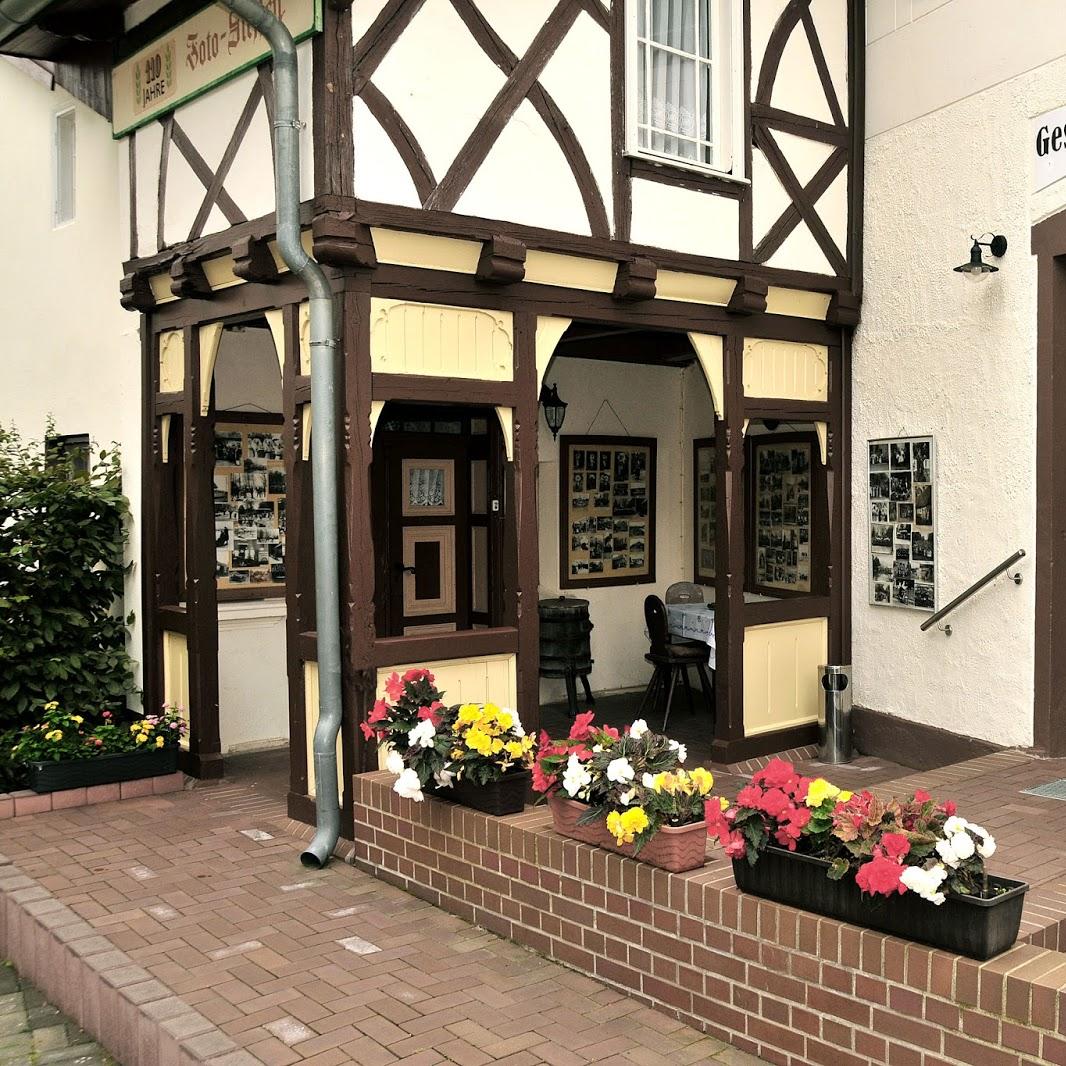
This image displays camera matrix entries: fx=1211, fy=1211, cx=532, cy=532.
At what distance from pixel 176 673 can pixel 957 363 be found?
547 cm

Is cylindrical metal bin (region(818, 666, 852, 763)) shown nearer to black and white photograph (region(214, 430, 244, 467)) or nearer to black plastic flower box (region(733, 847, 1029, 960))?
black and white photograph (region(214, 430, 244, 467))

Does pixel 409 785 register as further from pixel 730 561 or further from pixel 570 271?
pixel 730 561

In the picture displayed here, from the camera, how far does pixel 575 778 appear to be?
4473 mm

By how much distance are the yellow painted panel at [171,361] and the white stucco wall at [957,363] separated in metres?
4.60

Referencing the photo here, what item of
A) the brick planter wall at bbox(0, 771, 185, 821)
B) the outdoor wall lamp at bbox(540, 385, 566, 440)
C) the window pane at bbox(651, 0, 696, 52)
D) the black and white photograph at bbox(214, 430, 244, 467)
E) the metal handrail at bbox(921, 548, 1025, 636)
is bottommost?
the brick planter wall at bbox(0, 771, 185, 821)

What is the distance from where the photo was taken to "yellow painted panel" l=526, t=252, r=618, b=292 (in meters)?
6.72

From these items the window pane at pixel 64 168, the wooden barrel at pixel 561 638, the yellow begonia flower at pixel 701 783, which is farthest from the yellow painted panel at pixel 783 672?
the window pane at pixel 64 168

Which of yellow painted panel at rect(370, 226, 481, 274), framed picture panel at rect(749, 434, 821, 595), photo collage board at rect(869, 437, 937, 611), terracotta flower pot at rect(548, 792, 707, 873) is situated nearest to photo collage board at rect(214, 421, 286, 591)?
yellow painted panel at rect(370, 226, 481, 274)

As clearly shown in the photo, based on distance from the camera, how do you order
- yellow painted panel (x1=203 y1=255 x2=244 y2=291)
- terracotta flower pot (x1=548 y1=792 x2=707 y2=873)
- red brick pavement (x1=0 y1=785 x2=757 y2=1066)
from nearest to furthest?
1. red brick pavement (x1=0 y1=785 x2=757 y2=1066)
2. terracotta flower pot (x1=548 y1=792 x2=707 y2=873)
3. yellow painted panel (x1=203 y1=255 x2=244 y2=291)

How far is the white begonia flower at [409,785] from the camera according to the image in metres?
5.23

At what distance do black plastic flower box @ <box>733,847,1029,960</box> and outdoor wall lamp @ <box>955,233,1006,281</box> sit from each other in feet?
15.5

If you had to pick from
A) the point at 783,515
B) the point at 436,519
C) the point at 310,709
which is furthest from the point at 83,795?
the point at 783,515

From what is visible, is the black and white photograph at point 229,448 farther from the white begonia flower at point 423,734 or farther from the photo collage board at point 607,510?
the white begonia flower at point 423,734

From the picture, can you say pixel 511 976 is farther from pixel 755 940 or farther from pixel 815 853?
pixel 815 853
